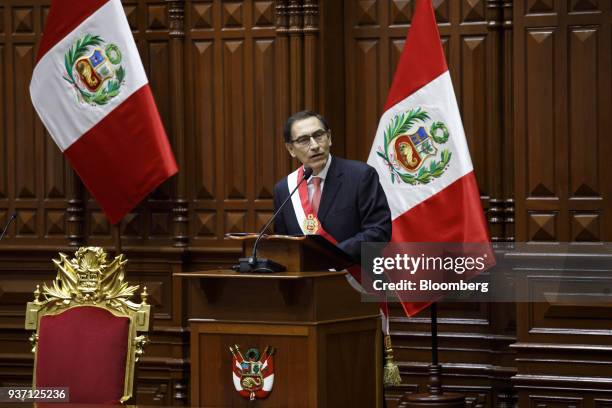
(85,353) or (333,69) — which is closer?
(85,353)

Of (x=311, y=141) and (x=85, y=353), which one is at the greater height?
(x=311, y=141)

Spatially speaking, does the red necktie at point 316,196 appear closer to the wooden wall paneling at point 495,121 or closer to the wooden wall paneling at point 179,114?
the wooden wall paneling at point 495,121

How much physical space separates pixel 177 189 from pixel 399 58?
63.5 inches

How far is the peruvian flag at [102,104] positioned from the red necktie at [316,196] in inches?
71.1

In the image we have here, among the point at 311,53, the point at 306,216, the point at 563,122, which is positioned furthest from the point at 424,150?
the point at 306,216

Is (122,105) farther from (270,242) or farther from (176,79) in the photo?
(270,242)

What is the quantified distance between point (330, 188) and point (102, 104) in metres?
2.29

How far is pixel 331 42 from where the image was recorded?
291 inches

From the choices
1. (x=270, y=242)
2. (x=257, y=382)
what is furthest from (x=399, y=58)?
(x=257, y=382)

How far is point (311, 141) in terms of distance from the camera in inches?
214

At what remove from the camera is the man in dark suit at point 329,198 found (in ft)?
17.8

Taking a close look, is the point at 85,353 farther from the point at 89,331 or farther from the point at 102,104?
the point at 102,104

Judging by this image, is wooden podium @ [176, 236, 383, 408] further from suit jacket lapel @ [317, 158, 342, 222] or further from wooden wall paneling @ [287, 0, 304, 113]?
wooden wall paneling @ [287, 0, 304, 113]

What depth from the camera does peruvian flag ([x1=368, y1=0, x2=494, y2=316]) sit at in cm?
660
